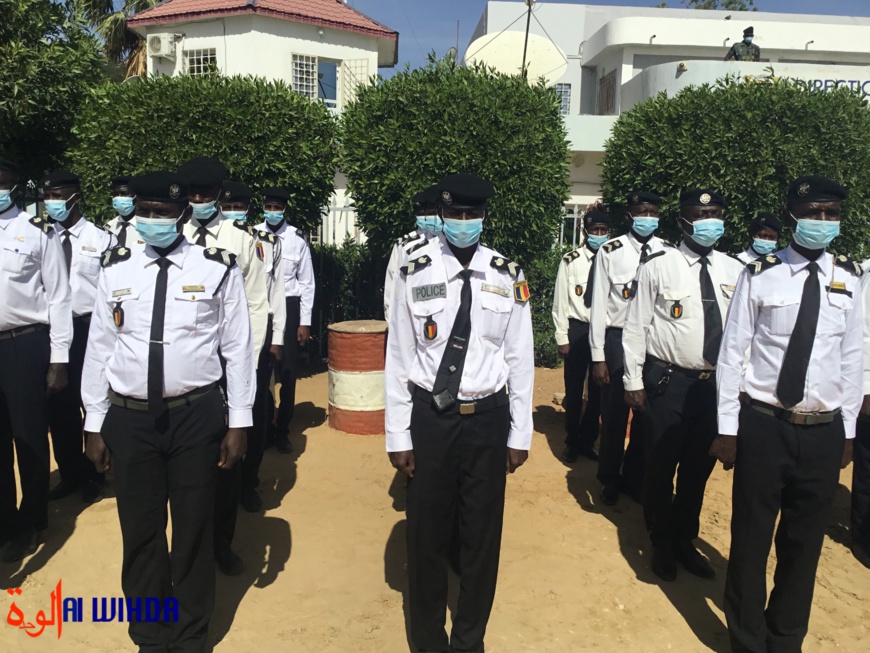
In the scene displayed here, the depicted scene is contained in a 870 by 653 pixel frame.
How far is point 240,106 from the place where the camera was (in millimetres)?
8352

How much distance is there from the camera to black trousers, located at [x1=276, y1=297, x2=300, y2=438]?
6516mm

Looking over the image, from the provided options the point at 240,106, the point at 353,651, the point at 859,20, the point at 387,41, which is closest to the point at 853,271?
the point at 353,651

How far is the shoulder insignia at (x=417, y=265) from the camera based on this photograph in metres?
3.22

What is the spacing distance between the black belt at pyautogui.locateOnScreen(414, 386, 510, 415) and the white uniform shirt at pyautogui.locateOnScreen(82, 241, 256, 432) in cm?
95

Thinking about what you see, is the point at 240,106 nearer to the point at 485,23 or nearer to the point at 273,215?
the point at 273,215

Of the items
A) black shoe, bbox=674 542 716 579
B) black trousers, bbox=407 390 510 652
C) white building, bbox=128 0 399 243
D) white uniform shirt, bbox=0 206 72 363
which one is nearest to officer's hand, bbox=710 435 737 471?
black trousers, bbox=407 390 510 652

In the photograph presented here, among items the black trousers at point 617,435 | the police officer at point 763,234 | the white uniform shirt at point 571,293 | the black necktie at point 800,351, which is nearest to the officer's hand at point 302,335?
the white uniform shirt at point 571,293

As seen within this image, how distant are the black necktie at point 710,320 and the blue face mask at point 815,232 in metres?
0.88

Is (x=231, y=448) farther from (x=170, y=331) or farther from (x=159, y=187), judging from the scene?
(x=159, y=187)

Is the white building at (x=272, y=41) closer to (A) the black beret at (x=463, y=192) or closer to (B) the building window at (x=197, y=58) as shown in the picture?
(B) the building window at (x=197, y=58)

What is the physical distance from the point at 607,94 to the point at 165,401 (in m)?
21.5

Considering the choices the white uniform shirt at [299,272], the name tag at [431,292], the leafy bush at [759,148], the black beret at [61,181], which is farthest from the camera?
the leafy bush at [759,148]

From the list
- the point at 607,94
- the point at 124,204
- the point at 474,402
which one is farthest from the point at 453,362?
the point at 607,94

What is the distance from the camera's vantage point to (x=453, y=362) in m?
3.11
